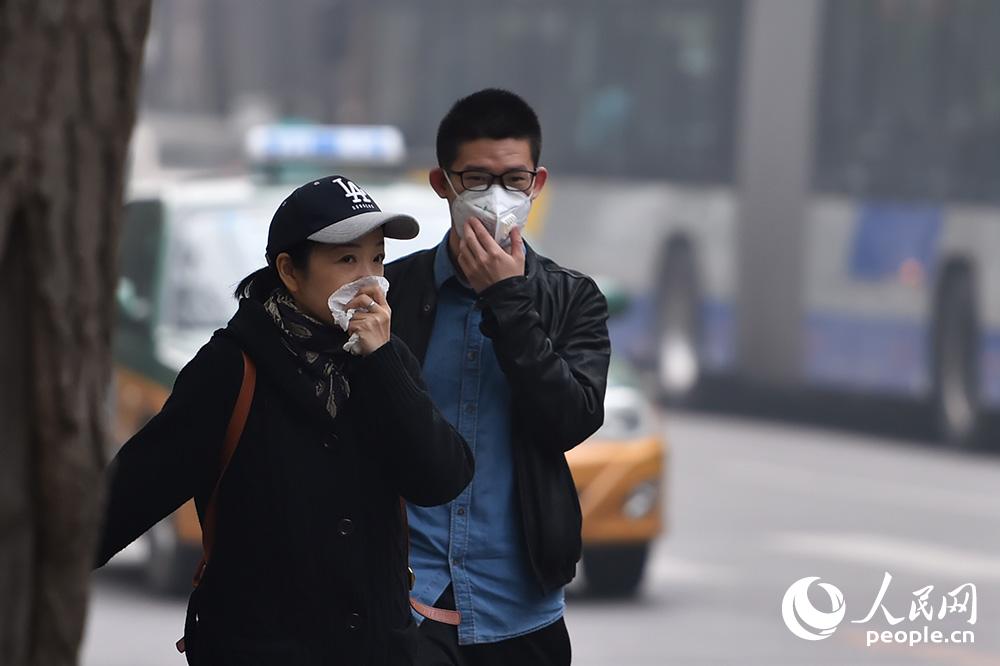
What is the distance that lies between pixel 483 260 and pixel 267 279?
63 centimetres

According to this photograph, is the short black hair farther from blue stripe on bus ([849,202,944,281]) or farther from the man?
blue stripe on bus ([849,202,944,281])

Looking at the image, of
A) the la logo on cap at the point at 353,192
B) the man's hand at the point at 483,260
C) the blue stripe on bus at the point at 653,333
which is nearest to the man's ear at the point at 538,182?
the man's hand at the point at 483,260

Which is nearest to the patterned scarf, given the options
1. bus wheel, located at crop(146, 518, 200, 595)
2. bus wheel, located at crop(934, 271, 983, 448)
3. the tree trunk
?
the tree trunk

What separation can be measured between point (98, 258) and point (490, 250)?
6.06 ft

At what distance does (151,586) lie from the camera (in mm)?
10227

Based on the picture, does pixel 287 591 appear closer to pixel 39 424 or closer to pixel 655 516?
pixel 39 424

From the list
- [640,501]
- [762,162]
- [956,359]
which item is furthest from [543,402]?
[762,162]

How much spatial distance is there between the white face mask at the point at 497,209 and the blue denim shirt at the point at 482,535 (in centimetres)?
23

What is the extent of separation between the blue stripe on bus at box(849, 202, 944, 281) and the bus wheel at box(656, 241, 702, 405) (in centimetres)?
265

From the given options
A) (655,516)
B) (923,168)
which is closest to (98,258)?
(655,516)

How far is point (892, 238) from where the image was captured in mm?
16750

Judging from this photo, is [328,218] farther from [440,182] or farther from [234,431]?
[440,182]

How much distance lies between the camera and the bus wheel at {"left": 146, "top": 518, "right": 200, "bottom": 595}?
9.81 meters

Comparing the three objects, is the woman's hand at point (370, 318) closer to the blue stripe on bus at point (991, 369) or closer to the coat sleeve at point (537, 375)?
the coat sleeve at point (537, 375)
